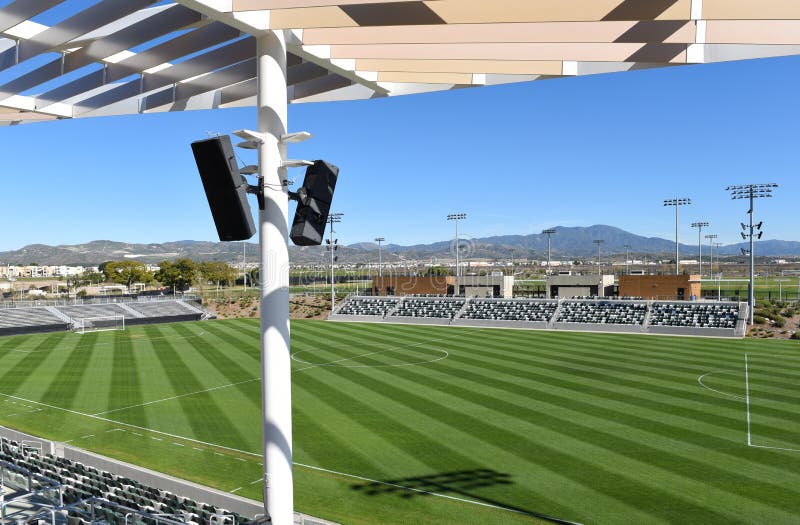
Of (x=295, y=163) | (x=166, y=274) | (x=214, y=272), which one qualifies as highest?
(x=295, y=163)

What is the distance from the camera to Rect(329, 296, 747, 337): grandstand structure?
1614 inches

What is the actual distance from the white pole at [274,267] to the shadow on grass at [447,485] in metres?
8.05

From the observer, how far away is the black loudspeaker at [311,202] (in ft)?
15.8

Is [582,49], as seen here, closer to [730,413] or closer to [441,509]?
[441,509]

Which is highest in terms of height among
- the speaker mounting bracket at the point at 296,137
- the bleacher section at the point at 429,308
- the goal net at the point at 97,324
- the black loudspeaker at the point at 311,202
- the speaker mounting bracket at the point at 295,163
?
the speaker mounting bracket at the point at 296,137

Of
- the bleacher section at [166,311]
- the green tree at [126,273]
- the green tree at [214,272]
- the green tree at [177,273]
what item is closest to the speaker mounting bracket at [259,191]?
the bleacher section at [166,311]

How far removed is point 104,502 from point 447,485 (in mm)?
7304

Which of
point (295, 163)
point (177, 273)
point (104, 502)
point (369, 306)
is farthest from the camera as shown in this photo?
point (177, 273)

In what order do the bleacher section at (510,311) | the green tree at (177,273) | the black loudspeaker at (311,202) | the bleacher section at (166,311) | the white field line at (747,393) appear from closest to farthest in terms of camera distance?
1. the black loudspeaker at (311,202)
2. the white field line at (747,393)
3. the bleacher section at (510,311)
4. the bleacher section at (166,311)
5. the green tree at (177,273)

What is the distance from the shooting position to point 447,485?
12.3 m

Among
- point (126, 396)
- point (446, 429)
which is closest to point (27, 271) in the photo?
point (126, 396)

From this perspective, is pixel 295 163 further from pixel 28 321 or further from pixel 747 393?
pixel 28 321

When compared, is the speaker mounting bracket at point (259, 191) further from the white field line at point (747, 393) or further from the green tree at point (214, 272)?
the green tree at point (214, 272)

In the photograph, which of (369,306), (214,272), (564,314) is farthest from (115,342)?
(214,272)
